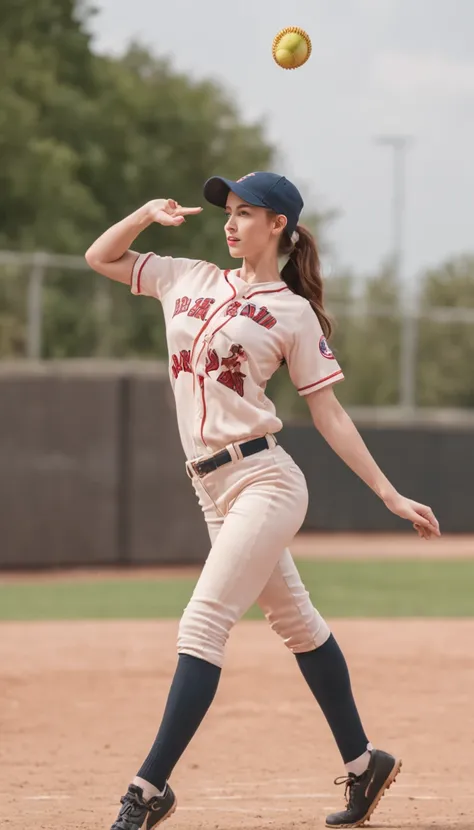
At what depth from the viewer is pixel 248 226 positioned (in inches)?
167

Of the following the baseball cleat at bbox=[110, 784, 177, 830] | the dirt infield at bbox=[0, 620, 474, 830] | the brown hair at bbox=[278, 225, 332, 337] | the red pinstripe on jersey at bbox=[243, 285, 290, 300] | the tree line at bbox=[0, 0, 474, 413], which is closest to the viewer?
the baseball cleat at bbox=[110, 784, 177, 830]

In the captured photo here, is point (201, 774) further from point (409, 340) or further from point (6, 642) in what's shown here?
point (409, 340)

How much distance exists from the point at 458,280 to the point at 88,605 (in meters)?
30.7

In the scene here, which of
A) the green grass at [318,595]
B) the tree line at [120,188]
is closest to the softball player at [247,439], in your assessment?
the tree line at [120,188]

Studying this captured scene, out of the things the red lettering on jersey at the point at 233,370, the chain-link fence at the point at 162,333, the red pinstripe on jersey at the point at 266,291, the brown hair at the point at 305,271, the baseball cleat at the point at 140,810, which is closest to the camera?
the baseball cleat at the point at 140,810

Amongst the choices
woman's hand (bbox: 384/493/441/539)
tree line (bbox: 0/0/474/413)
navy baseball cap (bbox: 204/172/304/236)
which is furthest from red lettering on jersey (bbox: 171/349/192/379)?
tree line (bbox: 0/0/474/413)

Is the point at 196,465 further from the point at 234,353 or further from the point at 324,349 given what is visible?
the point at 324,349

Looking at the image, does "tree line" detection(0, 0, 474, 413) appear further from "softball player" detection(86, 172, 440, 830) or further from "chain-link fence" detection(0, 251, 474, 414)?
"softball player" detection(86, 172, 440, 830)

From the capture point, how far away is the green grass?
37.5 feet

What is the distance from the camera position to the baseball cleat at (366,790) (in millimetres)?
4418

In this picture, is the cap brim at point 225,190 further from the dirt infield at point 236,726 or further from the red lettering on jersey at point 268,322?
the dirt infield at point 236,726

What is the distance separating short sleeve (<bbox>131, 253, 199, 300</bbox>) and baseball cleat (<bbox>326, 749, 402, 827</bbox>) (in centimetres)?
154

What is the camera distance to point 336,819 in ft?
14.5

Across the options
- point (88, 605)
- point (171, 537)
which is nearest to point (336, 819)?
point (88, 605)
